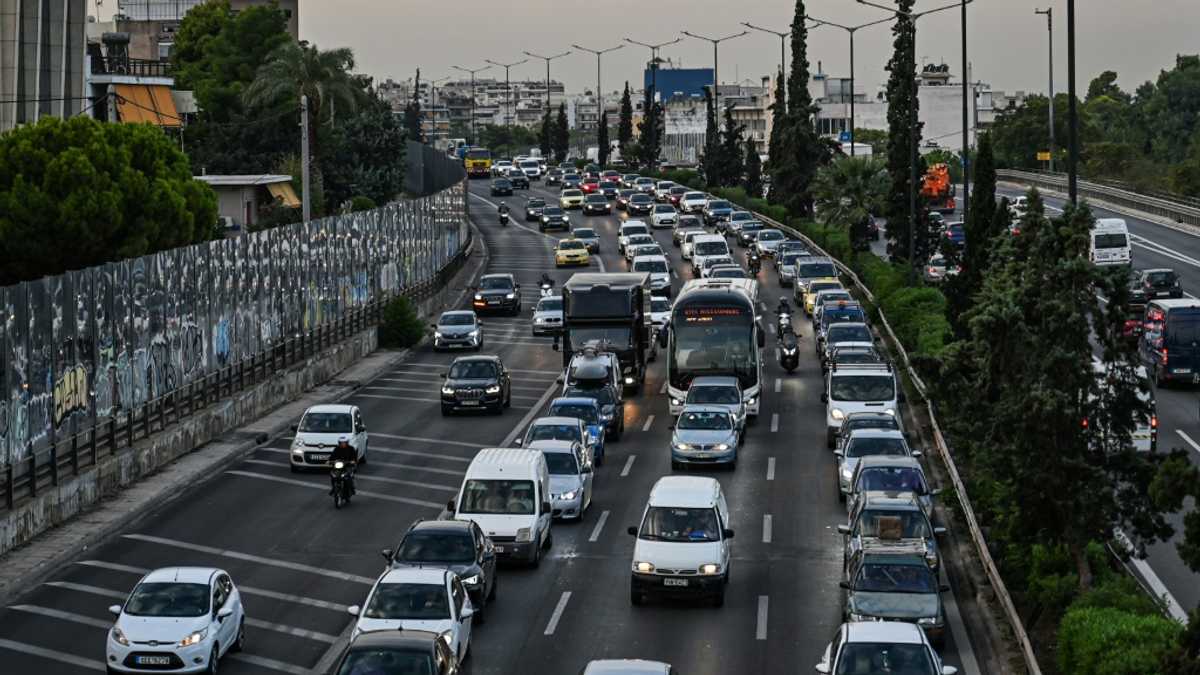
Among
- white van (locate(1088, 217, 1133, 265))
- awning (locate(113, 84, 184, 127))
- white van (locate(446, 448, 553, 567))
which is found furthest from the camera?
awning (locate(113, 84, 184, 127))

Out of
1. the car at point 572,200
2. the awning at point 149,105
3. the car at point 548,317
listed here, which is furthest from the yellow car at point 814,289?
the car at point 572,200

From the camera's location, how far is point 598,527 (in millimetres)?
34656

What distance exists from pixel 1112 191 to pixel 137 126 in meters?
70.3

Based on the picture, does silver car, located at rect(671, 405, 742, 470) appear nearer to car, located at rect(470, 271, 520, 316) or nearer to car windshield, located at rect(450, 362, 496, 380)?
car windshield, located at rect(450, 362, 496, 380)

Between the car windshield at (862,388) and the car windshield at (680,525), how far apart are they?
48.2ft

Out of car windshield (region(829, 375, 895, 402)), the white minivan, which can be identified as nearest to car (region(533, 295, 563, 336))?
car windshield (region(829, 375, 895, 402))

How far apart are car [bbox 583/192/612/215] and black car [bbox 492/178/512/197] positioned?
2121 centimetres

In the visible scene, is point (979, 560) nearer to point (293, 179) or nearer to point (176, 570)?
point (176, 570)

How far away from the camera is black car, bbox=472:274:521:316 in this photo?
7138 cm

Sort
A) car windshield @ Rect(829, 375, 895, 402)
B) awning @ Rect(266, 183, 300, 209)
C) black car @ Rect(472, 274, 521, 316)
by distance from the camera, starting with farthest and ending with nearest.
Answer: awning @ Rect(266, 183, 300, 209) < black car @ Rect(472, 274, 521, 316) < car windshield @ Rect(829, 375, 895, 402)

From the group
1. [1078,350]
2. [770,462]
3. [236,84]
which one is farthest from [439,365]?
[236,84]

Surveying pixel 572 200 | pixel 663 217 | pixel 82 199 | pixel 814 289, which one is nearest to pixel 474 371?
pixel 82 199

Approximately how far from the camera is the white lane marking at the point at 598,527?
33625 mm

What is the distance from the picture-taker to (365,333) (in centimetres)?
6141
